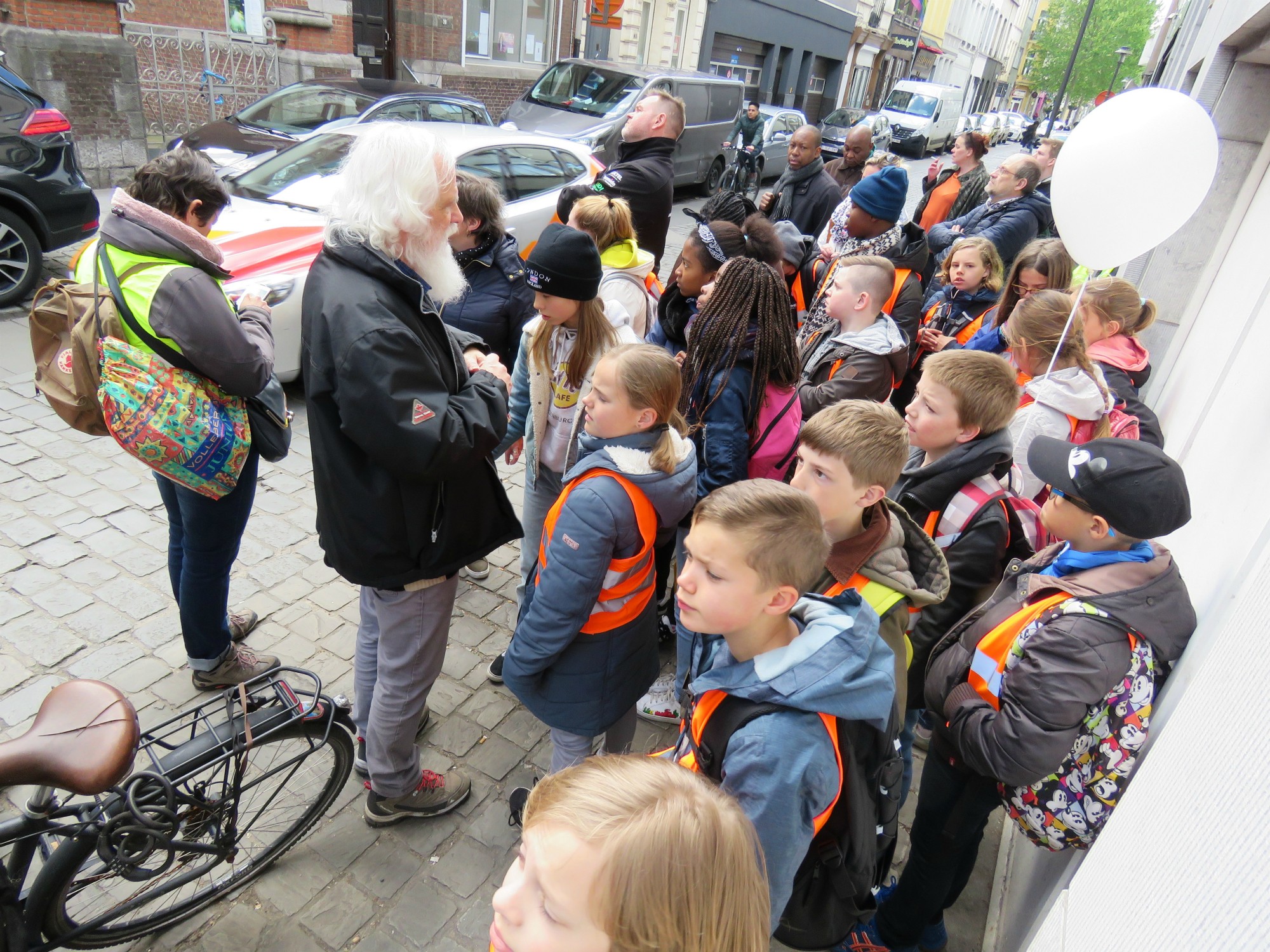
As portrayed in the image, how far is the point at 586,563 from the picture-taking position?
2066 mm

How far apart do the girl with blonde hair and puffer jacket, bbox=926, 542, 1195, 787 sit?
938mm

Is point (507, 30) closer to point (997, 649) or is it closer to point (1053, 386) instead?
point (1053, 386)

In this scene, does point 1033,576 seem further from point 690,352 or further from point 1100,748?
point 690,352

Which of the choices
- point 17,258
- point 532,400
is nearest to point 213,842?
point 532,400

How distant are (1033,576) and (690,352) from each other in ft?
4.85

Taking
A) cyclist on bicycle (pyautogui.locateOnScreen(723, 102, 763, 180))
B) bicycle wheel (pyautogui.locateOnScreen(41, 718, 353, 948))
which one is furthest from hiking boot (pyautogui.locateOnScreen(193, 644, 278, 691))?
cyclist on bicycle (pyautogui.locateOnScreen(723, 102, 763, 180))

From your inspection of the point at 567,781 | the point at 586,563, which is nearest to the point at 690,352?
the point at 586,563

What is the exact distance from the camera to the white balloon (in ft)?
10.2

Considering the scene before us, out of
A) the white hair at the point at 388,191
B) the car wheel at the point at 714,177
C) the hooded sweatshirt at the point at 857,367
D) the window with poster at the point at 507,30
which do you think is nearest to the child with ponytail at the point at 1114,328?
the hooded sweatshirt at the point at 857,367

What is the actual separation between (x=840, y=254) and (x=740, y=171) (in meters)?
9.23

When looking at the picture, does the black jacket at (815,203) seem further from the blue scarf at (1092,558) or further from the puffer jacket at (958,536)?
the blue scarf at (1092,558)

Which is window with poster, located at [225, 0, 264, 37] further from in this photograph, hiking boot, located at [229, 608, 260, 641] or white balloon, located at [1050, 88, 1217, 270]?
white balloon, located at [1050, 88, 1217, 270]

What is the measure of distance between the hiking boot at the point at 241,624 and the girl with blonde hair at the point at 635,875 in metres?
2.61

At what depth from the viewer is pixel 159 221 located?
2.30 metres
